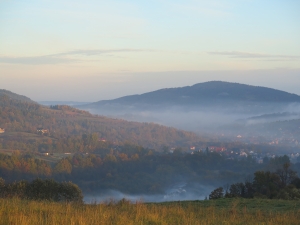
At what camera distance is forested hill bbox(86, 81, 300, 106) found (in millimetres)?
162500

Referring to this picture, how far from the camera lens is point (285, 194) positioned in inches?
677

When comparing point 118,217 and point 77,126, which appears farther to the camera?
point 77,126

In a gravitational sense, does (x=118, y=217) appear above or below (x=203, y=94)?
below

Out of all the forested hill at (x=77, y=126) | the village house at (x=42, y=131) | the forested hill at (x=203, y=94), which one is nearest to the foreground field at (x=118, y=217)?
the forested hill at (x=77, y=126)

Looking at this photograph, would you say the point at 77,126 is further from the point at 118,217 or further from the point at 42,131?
the point at 118,217

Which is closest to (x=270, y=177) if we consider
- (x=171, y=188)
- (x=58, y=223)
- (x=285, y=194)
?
(x=285, y=194)

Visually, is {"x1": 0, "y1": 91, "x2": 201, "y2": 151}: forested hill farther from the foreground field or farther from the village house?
the foreground field

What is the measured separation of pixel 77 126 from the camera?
93375mm

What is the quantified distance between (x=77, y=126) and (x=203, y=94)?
90.0 meters

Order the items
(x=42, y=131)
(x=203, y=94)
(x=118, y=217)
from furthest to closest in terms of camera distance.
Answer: (x=203, y=94) → (x=42, y=131) → (x=118, y=217)

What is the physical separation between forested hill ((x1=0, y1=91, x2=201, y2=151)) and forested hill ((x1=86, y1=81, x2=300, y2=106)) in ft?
212

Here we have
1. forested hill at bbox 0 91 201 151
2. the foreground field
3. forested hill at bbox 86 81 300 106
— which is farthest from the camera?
forested hill at bbox 86 81 300 106

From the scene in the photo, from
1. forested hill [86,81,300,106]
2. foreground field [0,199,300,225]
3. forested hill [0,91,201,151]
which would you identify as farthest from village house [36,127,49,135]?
forested hill [86,81,300,106]

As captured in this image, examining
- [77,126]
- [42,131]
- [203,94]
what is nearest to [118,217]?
[42,131]
